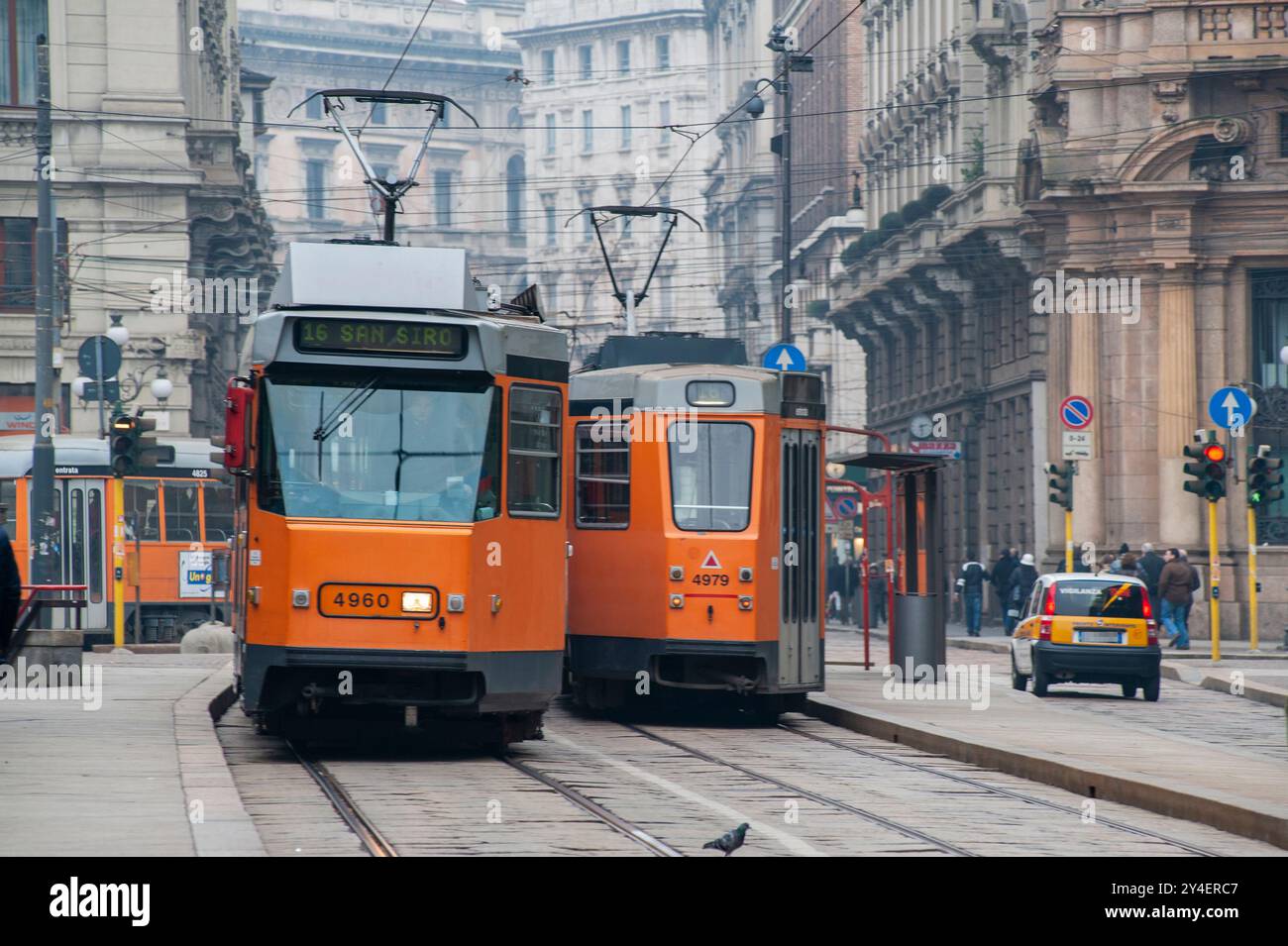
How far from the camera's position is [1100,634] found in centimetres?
2580

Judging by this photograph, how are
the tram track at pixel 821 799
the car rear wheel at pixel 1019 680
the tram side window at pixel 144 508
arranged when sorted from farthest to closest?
the tram side window at pixel 144 508 < the car rear wheel at pixel 1019 680 < the tram track at pixel 821 799

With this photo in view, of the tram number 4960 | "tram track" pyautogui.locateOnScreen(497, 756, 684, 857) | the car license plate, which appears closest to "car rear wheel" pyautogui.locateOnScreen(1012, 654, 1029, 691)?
the car license plate

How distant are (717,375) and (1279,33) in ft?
80.4

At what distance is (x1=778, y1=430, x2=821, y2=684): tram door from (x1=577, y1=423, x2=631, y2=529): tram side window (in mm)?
1339

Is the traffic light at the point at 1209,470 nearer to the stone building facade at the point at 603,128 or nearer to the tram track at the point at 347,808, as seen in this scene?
the tram track at the point at 347,808

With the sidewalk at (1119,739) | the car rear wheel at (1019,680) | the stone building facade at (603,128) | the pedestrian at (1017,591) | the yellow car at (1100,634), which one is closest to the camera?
the sidewalk at (1119,739)

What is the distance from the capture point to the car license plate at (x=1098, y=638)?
84.6ft

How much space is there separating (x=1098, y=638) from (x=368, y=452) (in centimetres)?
1262

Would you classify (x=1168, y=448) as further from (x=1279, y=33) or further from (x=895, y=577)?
(x=895, y=577)

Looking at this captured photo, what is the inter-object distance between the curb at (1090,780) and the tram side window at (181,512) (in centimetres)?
1744

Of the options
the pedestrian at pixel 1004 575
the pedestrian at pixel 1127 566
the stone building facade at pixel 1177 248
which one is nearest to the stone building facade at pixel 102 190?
the pedestrian at pixel 1004 575
